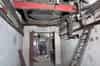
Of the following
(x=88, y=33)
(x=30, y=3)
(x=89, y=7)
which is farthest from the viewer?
(x=88, y=33)

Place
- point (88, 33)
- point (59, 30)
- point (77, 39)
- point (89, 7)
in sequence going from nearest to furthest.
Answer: point (89, 7)
point (88, 33)
point (77, 39)
point (59, 30)

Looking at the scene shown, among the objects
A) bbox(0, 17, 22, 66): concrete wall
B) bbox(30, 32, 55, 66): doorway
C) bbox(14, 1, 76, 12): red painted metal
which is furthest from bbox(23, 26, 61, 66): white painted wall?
bbox(0, 17, 22, 66): concrete wall

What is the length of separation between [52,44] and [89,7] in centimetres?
214

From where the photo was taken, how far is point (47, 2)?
4.16 metres

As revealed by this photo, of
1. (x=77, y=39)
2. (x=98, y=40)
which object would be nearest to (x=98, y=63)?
(x=98, y=40)

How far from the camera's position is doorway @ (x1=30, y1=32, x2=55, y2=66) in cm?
591

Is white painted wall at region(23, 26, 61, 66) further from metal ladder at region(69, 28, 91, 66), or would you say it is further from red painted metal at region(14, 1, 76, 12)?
red painted metal at region(14, 1, 76, 12)

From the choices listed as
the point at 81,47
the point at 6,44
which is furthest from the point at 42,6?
the point at 81,47

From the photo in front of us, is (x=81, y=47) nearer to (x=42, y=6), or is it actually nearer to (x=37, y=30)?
(x=37, y=30)

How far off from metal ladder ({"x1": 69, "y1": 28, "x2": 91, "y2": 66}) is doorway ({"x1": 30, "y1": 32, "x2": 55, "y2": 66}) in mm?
973

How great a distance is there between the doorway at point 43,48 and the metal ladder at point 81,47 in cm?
97

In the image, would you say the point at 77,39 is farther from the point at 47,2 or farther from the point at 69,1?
the point at 47,2

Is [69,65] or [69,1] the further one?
[69,65]

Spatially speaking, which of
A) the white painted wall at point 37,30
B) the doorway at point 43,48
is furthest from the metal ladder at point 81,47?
the doorway at point 43,48
